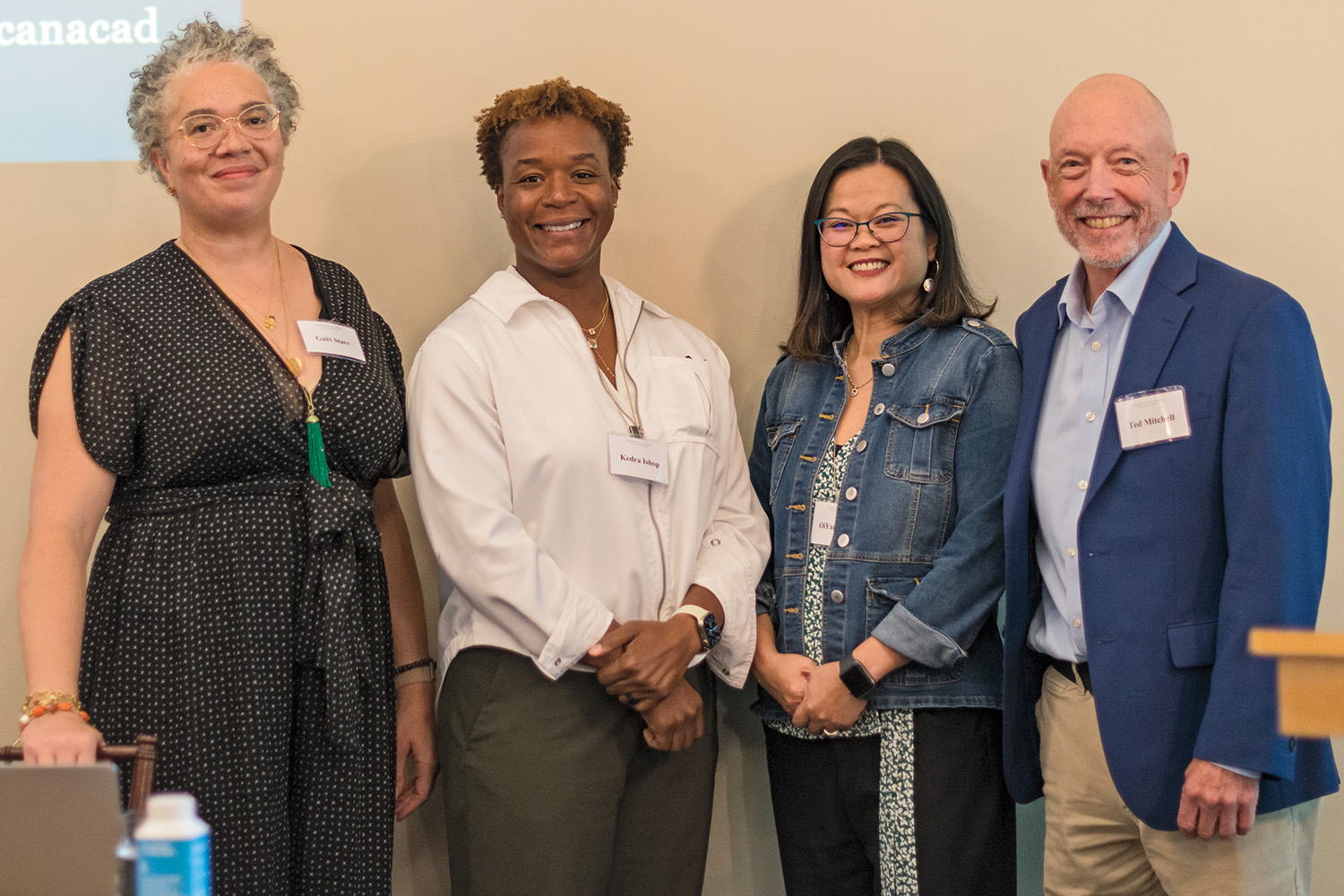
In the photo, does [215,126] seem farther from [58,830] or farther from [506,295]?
[58,830]

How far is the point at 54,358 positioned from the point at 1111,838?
208cm

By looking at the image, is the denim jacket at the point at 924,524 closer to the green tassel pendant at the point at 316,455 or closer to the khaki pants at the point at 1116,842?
the khaki pants at the point at 1116,842

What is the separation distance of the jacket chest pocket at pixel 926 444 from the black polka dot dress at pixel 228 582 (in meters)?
1.05

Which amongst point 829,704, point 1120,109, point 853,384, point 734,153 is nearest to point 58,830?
point 829,704

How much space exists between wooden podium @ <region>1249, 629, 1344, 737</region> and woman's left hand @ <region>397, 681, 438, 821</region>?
177 cm

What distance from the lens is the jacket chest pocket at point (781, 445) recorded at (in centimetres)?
250

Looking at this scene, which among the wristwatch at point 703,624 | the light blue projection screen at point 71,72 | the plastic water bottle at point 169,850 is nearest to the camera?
the plastic water bottle at point 169,850

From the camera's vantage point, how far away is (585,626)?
6.92 ft

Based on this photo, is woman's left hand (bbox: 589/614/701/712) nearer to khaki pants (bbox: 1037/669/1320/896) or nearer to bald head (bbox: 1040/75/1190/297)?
khaki pants (bbox: 1037/669/1320/896)

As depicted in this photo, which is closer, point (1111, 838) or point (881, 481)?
point (1111, 838)

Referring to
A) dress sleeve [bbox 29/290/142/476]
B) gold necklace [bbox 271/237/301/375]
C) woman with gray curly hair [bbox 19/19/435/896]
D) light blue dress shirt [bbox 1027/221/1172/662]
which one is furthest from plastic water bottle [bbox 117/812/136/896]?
light blue dress shirt [bbox 1027/221/1172/662]

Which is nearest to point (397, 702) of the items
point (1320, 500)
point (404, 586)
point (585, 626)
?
point (404, 586)

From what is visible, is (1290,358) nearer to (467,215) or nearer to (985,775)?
(985,775)

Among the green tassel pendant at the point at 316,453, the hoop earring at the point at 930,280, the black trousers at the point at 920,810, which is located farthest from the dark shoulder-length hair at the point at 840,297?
the green tassel pendant at the point at 316,453
